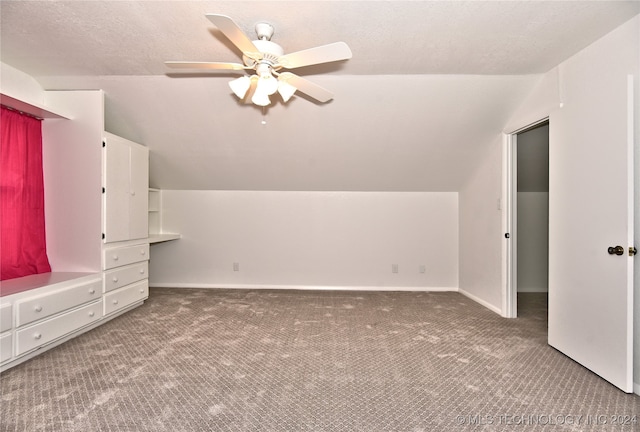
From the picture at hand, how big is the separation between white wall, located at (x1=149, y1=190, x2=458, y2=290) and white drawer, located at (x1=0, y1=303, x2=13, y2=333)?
2.58 m

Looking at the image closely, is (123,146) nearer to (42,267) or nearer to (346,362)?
(42,267)

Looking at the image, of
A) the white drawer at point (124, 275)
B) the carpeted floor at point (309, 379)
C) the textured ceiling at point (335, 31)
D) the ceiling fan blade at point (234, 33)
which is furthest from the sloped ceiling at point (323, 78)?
the carpeted floor at point (309, 379)

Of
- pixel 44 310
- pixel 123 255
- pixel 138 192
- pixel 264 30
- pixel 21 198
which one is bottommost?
pixel 44 310

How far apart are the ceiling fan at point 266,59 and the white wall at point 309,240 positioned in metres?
2.54

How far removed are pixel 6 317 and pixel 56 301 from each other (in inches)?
14.3

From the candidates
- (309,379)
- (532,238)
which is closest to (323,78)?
(309,379)

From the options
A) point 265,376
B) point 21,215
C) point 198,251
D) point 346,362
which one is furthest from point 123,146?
point 346,362

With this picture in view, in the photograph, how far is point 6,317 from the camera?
209 centimetres

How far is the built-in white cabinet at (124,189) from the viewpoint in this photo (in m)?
3.04

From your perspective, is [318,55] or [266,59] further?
[266,59]

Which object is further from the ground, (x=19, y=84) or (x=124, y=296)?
(x=19, y=84)

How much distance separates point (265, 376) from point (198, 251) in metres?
3.05

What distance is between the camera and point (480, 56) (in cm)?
253

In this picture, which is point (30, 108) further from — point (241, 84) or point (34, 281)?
point (241, 84)
